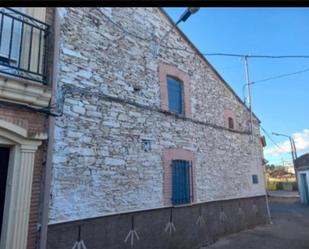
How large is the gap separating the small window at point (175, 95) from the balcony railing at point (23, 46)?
13.9ft

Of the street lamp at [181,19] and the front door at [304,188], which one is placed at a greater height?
the street lamp at [181,19]

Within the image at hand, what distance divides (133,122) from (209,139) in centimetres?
372

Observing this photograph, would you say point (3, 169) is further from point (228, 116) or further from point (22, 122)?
point (228, 116)

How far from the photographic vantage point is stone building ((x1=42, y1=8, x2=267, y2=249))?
541 centimetres

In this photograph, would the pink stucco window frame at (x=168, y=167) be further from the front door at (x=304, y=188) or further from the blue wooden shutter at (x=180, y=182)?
the front door at (x=304, y=188)

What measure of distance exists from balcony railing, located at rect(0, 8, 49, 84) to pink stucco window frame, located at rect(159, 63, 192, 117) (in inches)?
149

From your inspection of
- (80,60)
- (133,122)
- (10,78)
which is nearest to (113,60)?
(80,60)

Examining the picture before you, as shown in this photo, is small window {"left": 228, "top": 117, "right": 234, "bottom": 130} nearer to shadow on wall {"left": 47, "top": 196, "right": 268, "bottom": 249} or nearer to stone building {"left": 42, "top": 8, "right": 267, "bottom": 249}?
stone building {"left": 42, "top": 8, "right": 267, "bottom": 249}

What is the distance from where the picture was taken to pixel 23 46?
4.79m

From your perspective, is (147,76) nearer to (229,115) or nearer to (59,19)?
(59,19)

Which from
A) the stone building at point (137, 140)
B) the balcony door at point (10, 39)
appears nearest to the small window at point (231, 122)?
the stone building at point (137, 140)

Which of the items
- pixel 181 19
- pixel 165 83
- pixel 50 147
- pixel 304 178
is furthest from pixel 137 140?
pixel 304 178

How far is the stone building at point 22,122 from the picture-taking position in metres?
4.27

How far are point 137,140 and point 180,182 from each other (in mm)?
2119
